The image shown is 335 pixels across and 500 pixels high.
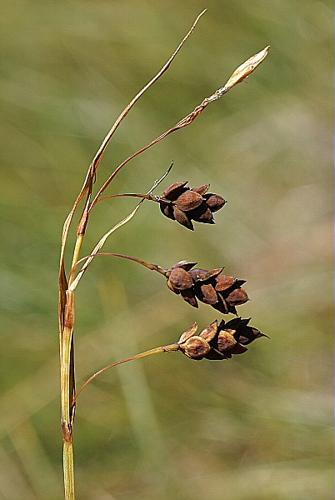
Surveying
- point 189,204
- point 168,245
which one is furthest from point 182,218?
point 168,245

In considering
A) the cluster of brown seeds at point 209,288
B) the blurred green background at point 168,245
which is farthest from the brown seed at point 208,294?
the blurred green background at point 168,245

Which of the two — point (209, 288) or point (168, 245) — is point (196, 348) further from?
point (168, 245)

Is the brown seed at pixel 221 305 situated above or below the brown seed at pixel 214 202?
below

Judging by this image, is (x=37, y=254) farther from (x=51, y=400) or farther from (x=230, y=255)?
(x=230, y=255)

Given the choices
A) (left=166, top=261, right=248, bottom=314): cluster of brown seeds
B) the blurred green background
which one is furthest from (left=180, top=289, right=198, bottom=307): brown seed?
the blurred green background

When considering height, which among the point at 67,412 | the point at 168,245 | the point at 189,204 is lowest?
the point at 67,412

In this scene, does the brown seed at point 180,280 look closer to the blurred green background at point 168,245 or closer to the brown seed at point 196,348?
the brown seed at point 196,348

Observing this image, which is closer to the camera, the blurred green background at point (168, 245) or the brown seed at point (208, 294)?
the brown seed at point (208, 294)
